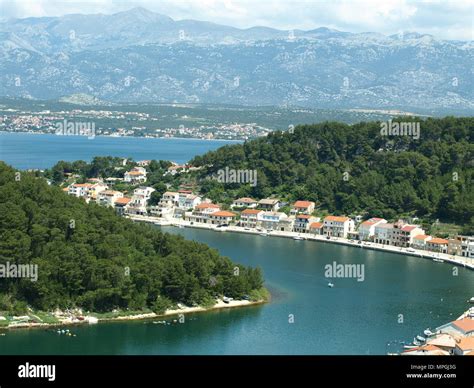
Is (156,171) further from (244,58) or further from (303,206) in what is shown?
(244,58)

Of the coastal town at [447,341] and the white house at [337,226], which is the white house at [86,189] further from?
the coastal town at [447,341]

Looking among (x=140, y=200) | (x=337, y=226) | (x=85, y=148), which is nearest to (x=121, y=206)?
(x=140, y=200)

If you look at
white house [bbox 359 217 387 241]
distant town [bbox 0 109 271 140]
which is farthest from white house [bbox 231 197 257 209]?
distant town [bbox 0 109 271 140]

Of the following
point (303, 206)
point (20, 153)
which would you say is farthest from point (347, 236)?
point (20, 153)

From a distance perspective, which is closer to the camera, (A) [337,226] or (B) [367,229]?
(B) [367,229]

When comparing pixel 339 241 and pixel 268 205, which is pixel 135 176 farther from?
pixel 339 241

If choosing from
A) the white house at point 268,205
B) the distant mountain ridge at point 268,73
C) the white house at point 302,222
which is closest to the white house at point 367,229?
the white house at point 302,222
